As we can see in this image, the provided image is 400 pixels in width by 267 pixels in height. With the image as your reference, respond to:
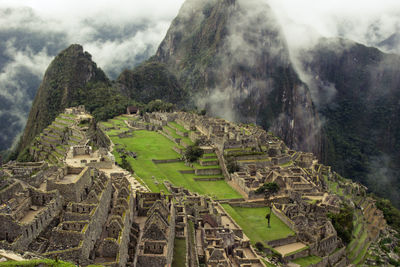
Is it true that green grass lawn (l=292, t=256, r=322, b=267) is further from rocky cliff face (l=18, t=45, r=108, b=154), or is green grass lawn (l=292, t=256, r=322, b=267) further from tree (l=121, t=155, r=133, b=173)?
rocky cliff face (l=18, t=45, r=108, b=154)

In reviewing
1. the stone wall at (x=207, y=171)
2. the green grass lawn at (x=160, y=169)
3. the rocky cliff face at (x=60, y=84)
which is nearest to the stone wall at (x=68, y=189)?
the green grass lawn at (x=160, y=169)

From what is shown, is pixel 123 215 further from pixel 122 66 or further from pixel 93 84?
pixel 122 66

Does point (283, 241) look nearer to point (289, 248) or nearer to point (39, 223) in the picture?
point (289, 248)

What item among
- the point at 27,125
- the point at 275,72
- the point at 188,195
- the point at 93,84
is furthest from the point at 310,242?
the point at 275,72

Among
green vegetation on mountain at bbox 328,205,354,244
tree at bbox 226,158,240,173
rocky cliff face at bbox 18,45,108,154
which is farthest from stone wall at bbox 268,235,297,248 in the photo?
rocky cliff face at bbox 18,45,108,154

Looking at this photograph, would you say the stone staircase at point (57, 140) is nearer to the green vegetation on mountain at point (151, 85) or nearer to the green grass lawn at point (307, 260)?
the green grass lawn at point (307, 260)

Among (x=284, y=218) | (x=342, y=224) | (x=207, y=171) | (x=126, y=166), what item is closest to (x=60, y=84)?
(x=207, y=171)

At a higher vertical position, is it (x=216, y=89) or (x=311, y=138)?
(x=216, y=89)
